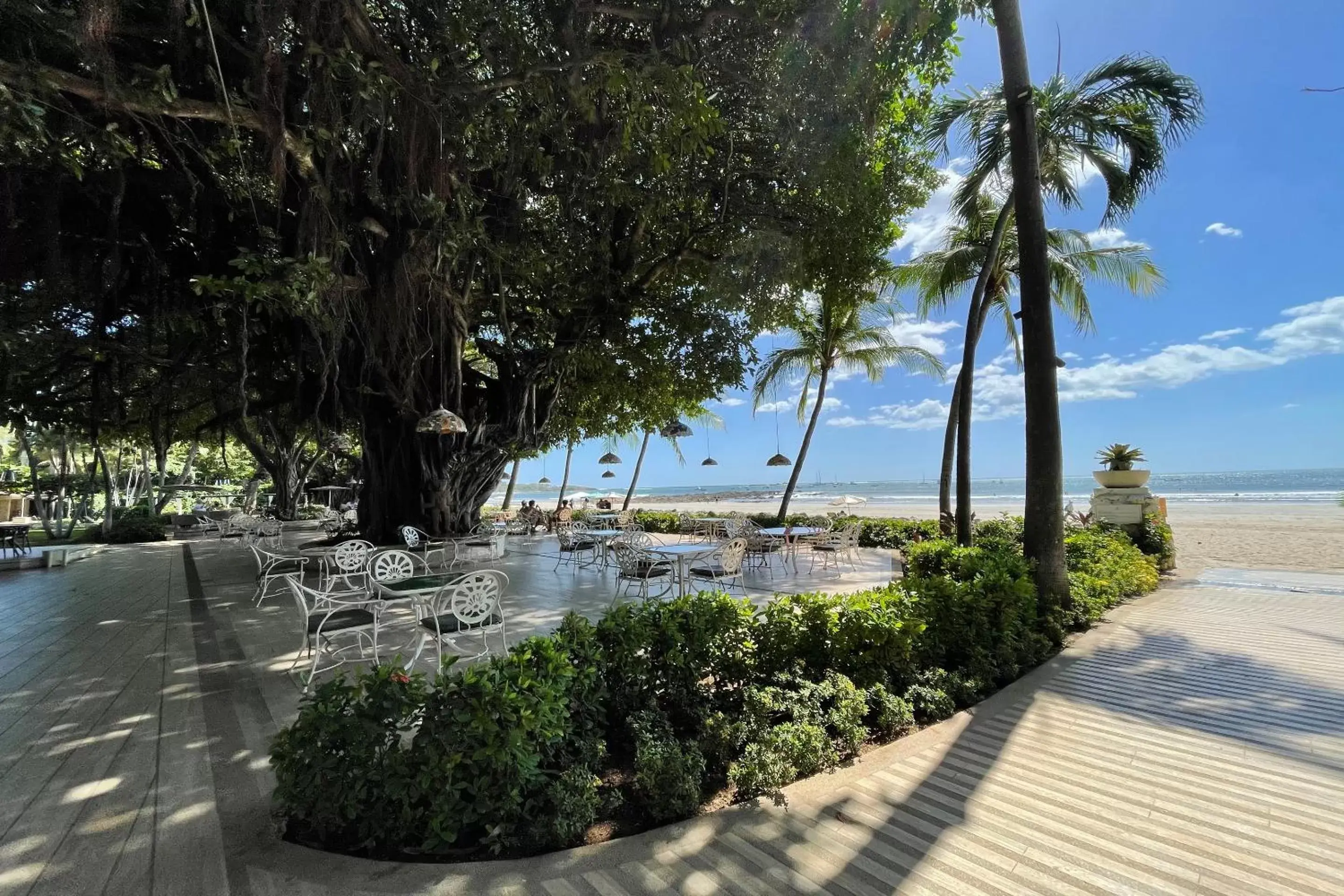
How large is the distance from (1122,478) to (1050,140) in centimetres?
585

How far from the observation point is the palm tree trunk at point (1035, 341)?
219 inches

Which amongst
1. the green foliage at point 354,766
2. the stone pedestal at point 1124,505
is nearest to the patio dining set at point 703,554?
the green foliage at point 354,766

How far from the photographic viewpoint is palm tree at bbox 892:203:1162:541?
30.5 feet

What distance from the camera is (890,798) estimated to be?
2633 millimetres

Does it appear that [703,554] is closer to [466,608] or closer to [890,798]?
[466,608]

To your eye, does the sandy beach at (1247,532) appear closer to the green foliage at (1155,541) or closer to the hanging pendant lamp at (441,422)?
the green foliage at (1155,541)

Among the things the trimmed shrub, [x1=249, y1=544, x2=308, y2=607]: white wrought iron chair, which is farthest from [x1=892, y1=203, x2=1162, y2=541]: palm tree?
the trimmed shrub

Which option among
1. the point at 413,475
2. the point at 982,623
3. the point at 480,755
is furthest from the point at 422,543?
the point at 982,623

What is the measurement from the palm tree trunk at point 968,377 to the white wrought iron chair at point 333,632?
795 centimetres

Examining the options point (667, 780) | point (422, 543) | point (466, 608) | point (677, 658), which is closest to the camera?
point (667, 780)

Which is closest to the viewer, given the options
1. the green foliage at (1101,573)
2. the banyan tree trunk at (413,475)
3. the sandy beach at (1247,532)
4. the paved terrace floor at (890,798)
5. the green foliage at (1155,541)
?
the paved terrace floor at (890,798)

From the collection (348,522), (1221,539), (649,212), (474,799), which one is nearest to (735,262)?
(649,212)

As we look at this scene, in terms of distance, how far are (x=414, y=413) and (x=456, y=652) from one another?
245 inches

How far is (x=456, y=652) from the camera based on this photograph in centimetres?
501
